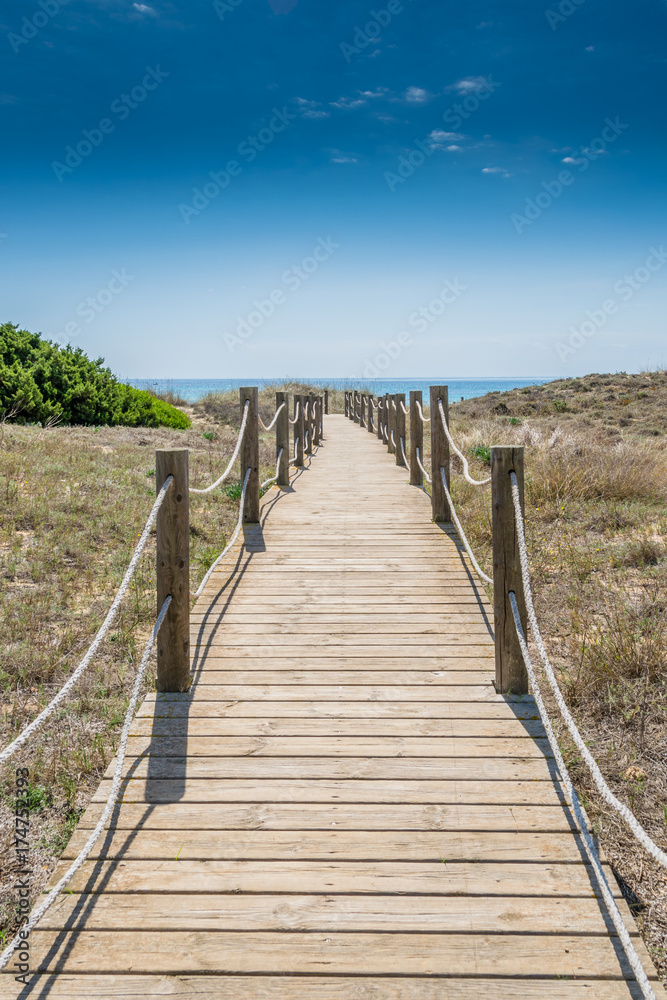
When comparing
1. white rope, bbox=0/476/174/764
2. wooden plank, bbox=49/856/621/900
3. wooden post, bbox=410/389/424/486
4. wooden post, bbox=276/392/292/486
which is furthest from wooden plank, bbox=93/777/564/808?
wooden post, bbox=410/389/424/486

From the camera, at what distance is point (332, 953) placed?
2.07 meters

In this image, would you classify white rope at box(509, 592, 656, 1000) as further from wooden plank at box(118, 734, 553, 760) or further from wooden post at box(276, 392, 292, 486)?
wooden post at box(276, 392, 292, 486)

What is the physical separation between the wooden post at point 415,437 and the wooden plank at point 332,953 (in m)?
6.95

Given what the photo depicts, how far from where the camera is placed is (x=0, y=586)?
5.53 meters

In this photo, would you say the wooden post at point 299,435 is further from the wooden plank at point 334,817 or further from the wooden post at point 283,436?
the wooden plank at point 334,817

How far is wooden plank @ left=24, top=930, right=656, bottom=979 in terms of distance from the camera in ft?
6.66

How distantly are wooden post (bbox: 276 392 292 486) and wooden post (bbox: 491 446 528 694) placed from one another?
16.4 feet

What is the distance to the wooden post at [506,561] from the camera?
3531 mm

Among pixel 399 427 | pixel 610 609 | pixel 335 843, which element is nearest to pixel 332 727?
pixel 335 843

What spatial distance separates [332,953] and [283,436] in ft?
23.5

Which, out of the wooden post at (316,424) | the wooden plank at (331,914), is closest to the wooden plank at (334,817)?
the wooden plank at (331,914)

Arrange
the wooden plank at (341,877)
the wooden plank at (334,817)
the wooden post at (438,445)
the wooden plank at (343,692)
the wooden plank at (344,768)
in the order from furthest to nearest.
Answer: the wooden post at (438,445) < the wooden plank at (343,692) < the wooden plank at (344,768) < the wooden plank at (334,817) < the wooden plank at (341,877)

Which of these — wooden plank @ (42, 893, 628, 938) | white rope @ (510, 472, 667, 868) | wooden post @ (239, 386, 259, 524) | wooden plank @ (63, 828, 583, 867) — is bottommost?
wooden plank @ (42, 893, 628, 938)

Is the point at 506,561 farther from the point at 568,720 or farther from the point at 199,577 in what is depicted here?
the point at 199,577
